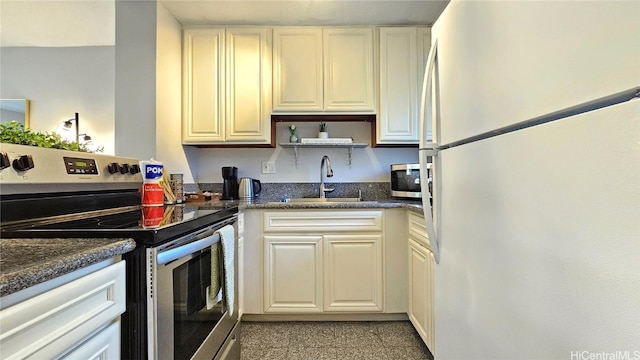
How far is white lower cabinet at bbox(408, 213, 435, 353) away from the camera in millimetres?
1700

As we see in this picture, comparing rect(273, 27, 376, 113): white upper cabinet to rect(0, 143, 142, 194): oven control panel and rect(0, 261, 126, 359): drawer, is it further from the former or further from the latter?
rect(0, 261, 126, 359): drawer

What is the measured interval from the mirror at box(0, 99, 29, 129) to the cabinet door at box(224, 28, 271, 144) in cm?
221

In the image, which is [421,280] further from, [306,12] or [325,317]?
[306,12]

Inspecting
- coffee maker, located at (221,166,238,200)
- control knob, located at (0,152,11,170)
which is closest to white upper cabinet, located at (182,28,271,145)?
coffee maker, located at (221,166,238,200)

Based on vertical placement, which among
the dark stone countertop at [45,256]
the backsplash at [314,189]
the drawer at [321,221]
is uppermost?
the backsplash at [314,189]

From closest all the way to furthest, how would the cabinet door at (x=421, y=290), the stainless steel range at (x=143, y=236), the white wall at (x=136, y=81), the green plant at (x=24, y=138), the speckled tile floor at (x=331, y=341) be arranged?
the stainless steel range at (x=143, y=236), the green plant at (x=24, y=138), the cabinet door at (x=421, y=290), the speckled tile floor at (x=331, y=341), the white wall at (x=136, y=81)

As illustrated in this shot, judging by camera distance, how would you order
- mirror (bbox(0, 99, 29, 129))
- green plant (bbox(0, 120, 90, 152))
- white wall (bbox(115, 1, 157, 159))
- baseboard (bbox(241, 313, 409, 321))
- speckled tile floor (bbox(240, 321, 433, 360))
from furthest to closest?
mirror (bbox(0, 99, 29, 129))
baseboard (bbox(241, 313, 409, 321))
white wall (bbox(115, 1, 157, 159))
speckled tile floor (bbox(240, 321, 433, 360))
green plant (bbox(0, 120, 90, 152))

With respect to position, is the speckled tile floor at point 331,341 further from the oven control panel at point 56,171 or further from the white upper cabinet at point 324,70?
the white upper cabinet at point 324,70

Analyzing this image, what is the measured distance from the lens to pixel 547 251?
0.62 m

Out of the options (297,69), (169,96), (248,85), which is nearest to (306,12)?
(297,69)

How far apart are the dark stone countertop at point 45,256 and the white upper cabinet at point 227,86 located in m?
1.84

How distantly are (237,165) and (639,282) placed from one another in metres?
2.70

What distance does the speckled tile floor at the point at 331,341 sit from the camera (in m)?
1.83

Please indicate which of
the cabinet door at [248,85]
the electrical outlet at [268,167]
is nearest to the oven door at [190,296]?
the cabinet door at [248,85]
